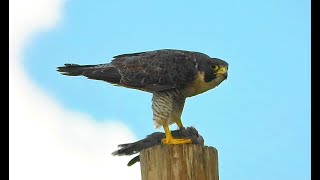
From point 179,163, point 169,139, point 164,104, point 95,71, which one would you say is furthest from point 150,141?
point 179,163

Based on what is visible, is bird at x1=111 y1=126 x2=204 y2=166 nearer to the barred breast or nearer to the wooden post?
the barred breast

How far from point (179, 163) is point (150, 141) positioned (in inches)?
74.8

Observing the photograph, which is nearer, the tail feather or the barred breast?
the barred breast

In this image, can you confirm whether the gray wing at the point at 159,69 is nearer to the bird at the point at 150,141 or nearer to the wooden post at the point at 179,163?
the bird at the point at 150,141

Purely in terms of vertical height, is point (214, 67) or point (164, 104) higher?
point (214, 67)

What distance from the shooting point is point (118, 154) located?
6.09m

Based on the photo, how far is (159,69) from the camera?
6.14 metres

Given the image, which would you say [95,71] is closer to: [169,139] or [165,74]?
[165,74]

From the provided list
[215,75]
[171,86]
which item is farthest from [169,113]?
[215,75]

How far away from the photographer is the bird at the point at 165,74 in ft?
19.7

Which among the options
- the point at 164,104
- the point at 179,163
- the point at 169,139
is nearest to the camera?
the point at 179,163

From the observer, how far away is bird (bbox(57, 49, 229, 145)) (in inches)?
237

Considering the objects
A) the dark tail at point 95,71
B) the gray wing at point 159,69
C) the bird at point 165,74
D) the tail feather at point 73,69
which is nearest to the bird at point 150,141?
the bird at point 165,74

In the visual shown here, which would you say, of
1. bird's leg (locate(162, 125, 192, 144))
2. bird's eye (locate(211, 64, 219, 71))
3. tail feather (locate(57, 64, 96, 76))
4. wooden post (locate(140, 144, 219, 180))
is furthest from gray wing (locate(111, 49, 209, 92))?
wooden post (locate(140, 144, 219, 180))
